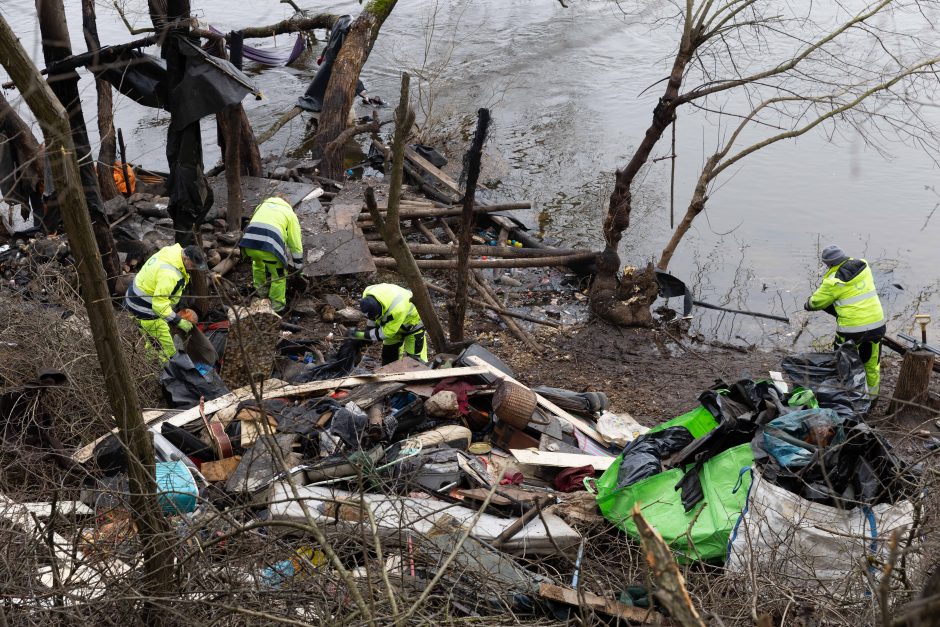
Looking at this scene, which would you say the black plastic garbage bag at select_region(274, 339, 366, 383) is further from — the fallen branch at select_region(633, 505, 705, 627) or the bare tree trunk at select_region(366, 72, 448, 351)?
the fallen branch at select_region(633, 505, 705, 627)

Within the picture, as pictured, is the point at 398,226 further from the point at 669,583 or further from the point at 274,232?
the point at 669,583

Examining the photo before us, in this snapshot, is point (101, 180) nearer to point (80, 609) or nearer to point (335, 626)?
point (80, 609)

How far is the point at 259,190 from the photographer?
11.6m

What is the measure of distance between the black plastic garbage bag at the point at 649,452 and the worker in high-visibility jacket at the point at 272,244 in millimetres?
4907

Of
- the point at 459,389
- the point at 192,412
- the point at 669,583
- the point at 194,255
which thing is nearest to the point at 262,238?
the point at 194,255

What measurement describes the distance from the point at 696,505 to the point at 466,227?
160 inches

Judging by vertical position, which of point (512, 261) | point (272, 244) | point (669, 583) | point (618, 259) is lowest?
point (512, 261)

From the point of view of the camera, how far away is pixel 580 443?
6664 millimetres

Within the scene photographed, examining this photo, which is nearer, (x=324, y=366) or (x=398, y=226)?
(x=398, y=226)

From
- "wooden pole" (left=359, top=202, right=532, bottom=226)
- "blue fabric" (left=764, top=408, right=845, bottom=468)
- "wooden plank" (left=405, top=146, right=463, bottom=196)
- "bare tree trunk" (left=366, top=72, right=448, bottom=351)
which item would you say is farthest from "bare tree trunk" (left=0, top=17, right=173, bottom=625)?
"wooden plank" (left=405, top=146, right=463, bottom=196)

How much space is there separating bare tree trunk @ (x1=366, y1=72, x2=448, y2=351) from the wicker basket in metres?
1.87

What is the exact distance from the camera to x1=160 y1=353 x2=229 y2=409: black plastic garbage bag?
269 inches

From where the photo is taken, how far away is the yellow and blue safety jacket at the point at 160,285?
7.34m

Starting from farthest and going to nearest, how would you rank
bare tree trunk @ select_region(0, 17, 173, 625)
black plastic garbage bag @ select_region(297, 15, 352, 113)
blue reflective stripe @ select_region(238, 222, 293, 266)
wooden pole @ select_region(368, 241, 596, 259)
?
black plastic garbage bag @ select_region(297, 15, 352, 113)
wooden pole @ select_region(368, 241, 596, 259)
blue reflective stripe @ select_region(238, 222, 293, 266)
bare tree trunk @ select_region(0, 17, 173, 625)
